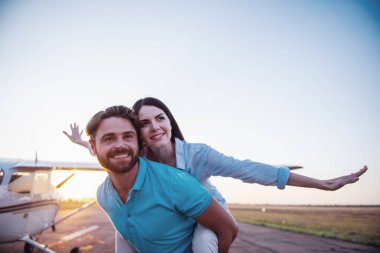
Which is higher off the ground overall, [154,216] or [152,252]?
[154,216]

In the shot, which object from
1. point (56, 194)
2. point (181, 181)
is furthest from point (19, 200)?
point (181, 181)

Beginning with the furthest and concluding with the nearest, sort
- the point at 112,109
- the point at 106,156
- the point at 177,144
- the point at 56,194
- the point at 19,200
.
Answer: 1. the point at 56,194
2. the point at 19,200
3. the point at 177,144
4. the point at 112,109
5. the point at 106,156

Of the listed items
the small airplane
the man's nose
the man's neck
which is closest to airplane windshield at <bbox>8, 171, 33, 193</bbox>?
the small airplane

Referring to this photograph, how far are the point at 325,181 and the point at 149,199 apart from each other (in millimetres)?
1647

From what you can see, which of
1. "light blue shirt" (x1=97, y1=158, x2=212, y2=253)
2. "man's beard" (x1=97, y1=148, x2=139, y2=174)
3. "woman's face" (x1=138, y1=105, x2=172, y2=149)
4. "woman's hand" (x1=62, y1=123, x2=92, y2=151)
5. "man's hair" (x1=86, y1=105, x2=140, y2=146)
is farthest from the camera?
"woman's hand" (x1=62, y1=123, x2=92, y2=151)

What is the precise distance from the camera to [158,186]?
2129mm

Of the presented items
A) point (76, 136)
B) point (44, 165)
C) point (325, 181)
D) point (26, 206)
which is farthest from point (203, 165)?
point (44, 165)

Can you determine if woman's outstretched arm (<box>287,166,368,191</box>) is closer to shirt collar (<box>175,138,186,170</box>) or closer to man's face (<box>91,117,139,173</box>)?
shirt collar (<box>175,138,186,170</box>)

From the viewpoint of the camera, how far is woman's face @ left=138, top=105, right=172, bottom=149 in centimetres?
285

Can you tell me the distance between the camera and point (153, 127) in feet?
9.39

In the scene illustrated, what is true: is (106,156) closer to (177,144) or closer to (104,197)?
(104,197)

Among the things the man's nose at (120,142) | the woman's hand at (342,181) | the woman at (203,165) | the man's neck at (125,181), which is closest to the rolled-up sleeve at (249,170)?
the woman at (203,165)

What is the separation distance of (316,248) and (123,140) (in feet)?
23.8

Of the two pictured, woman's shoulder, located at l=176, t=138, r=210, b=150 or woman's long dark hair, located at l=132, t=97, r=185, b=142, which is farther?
woman's long dark hair, located at l=132, t=97, r=185, b=142
